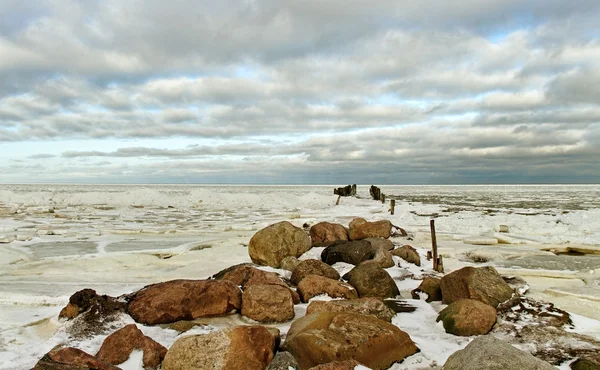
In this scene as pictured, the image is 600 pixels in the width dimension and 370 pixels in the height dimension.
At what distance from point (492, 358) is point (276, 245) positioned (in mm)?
7426

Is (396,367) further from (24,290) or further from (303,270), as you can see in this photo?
(24,290)

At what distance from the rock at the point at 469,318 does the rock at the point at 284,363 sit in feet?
8.89

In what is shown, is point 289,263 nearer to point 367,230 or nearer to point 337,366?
point 367,230

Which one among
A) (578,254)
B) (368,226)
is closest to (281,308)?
(368,226)

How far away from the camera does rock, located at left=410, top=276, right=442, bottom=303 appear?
26.6ft

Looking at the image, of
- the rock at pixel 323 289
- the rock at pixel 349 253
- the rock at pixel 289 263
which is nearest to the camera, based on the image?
the rock at pixel 323 289

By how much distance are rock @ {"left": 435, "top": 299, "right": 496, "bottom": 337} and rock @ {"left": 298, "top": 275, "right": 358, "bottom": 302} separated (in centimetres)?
196

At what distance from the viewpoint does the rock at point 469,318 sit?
6.12 metres

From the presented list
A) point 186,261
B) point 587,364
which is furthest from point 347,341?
point 186,261

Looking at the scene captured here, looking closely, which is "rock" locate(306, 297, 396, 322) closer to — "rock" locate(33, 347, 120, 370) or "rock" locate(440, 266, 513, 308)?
"rock" locate(440, 266, 513, 308)


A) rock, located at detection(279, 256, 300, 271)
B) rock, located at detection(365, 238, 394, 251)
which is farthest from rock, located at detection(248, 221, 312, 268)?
rock, located at detection(365, 238, 394, 251)

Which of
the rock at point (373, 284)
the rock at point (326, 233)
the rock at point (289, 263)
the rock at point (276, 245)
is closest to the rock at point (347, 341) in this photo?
the rock at point (373, 284)

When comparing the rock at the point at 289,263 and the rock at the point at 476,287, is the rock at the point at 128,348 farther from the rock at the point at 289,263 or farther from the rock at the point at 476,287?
the rock at the point at 289,263

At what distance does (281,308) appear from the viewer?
678 centimetres
